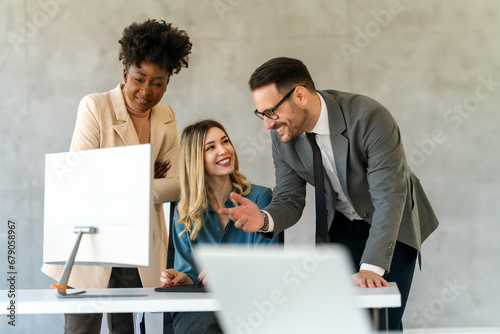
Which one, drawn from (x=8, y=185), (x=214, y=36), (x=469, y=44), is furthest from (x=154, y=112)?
(x=469, y=44)

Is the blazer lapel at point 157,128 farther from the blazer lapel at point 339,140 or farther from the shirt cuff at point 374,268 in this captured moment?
the shirt cuff at point 374,268

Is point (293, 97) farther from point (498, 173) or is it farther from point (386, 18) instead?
point (498, 173)

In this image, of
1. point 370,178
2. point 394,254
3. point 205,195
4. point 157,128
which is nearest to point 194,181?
point 205,195

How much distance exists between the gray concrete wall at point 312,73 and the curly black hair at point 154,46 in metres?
1.17

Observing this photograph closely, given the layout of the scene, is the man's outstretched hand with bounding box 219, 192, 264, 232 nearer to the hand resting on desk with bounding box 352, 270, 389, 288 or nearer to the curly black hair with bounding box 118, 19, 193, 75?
the hand resting on desk with bounding box 352, 270, 389, 288

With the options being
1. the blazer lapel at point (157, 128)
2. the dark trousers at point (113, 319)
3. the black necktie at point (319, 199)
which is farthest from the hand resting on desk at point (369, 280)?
the blazer lapel at point (157, 128)

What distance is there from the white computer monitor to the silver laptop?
0.88 meters

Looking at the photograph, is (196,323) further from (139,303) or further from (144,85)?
(144,85)

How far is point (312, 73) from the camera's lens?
3711mm

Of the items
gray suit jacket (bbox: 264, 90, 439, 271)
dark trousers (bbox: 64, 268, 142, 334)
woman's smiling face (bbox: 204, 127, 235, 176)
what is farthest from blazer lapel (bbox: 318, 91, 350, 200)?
dark trousers (bbox: 64, 268, 142, 334)

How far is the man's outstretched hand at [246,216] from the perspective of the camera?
1824mm

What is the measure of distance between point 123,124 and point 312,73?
178 cm

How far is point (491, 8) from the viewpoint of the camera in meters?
3.77

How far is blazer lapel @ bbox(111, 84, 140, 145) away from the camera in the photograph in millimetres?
2314
